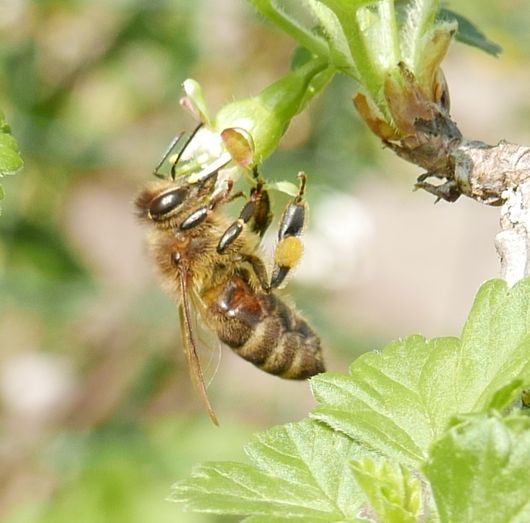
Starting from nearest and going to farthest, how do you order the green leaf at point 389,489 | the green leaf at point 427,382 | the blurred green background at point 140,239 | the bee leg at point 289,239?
1. the green leaf at point 389,489
2. the green leaf at point 427,382
3. the bee leg at point 289,239
4. the blurred green background at point 140,239

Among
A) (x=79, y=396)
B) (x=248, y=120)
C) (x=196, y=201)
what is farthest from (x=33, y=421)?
(x=248, y=120)

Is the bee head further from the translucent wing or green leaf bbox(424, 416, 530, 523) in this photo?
green leaf bbox(424, 416, 530, 523)

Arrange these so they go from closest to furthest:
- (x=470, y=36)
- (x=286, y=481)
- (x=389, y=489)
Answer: (x=389, y=489), (x=286, y=481), (x=470, y=36)

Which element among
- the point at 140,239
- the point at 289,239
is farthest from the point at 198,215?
the point at 140,239

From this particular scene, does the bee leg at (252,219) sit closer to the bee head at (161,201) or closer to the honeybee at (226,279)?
the honeybee at (226,279)

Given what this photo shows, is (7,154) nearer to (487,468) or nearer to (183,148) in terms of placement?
(183,148)

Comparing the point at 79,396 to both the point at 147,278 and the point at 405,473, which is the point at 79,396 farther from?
the point at 405,473

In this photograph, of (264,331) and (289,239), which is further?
(264,331)

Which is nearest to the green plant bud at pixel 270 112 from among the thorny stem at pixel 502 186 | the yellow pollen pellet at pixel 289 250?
the thorny stem at pixel 502 186
